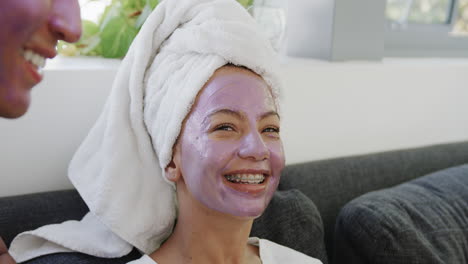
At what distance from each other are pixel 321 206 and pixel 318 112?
294mm

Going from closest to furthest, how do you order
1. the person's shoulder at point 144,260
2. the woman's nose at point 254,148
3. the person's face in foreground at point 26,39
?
1. the person's face in foreground at point 26,39
2. the woman's nose at point 254,148
3. the person's shoulder at point 144,260

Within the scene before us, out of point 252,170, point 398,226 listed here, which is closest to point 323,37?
point 398,226

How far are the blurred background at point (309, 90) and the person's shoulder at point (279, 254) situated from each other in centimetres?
32

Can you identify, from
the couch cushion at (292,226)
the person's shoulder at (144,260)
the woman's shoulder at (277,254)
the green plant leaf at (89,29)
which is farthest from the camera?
the green plant leaf at (89,29)

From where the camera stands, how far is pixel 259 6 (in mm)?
1439

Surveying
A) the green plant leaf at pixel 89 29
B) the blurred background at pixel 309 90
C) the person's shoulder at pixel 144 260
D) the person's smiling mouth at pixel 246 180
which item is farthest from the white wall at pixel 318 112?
the person's shoulder at pixel 144 260

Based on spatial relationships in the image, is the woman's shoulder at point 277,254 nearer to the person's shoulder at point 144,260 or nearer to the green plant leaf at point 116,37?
the person's shoulder at point 144,260

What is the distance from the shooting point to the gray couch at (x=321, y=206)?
977 millimetres

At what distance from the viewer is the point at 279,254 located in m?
1.07

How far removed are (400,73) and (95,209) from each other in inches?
44.8

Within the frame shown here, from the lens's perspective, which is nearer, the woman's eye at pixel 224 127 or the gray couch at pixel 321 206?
the woman's eye at pixel 224 127

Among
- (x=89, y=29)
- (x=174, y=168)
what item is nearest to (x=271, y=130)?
(x=174, y=168)

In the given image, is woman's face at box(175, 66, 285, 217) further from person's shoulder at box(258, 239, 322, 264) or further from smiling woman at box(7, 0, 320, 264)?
person's shoulder at box(258, 239, 322, 264)

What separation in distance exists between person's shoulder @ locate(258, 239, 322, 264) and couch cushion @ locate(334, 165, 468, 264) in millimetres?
184
